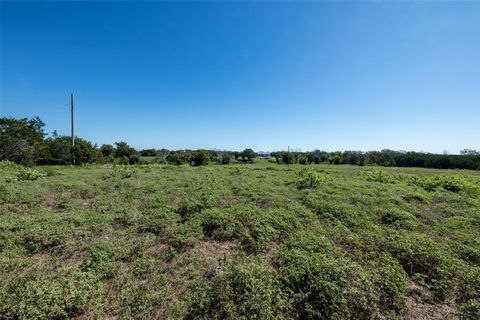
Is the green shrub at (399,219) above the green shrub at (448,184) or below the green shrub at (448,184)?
below

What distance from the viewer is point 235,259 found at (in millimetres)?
3768

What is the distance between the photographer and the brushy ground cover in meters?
2.73

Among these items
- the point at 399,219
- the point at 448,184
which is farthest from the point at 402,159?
the point at 399,219

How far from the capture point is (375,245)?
4277 millimetres

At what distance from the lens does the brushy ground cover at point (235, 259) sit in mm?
2734

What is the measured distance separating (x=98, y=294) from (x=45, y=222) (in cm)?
319

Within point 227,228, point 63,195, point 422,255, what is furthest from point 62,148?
point 422,255

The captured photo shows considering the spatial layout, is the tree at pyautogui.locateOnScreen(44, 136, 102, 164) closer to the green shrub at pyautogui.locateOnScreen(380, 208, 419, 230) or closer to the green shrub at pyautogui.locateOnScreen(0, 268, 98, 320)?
the green shrub at pyautogui.locateOnScreen(0, 268, 98, 320)

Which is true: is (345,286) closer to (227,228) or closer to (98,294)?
(227,228)

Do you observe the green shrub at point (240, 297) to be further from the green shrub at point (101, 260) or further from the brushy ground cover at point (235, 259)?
the green shrub at point (101, 260)

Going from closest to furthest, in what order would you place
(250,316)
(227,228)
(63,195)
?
(250,316), (227,228), (63,195)

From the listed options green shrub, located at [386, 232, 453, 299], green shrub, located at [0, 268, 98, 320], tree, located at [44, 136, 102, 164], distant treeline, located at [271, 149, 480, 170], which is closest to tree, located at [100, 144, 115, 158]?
tree, located at [44, 136, 102, 164]

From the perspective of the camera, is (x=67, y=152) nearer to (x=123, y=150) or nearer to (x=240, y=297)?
(x=123, y=150)

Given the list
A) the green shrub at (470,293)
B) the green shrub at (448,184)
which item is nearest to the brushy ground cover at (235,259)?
the green shrub at (470,293)
